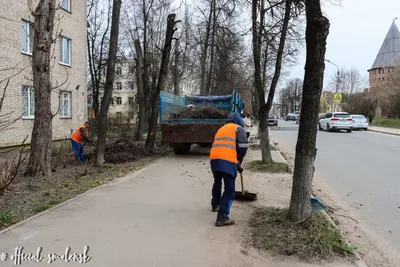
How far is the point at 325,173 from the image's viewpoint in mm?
9938

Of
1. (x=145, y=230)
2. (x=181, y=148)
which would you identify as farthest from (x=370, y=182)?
(x=181, y=148)

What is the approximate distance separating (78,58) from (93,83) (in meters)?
10.6

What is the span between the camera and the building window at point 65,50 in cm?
1895

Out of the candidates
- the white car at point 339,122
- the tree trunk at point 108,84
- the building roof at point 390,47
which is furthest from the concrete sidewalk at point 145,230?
the building roof at point 390,47

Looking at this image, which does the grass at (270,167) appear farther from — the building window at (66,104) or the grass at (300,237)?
the building window at (66,104)

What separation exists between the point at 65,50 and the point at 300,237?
18453 mm

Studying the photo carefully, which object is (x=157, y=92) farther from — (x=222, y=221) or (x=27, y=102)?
(x=222, y=221)

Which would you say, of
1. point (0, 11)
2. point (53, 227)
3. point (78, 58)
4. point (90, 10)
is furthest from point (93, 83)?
point (53, 227)

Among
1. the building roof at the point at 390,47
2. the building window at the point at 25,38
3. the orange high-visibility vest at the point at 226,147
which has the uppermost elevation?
the building roof at the point at 390,47

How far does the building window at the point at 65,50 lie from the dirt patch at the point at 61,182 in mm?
8137

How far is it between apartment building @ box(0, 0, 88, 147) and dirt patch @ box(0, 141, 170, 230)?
7.99 ft

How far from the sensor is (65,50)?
763 inches

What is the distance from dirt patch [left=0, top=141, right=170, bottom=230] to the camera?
568cm

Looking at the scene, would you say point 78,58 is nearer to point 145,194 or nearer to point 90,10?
point 90,10
